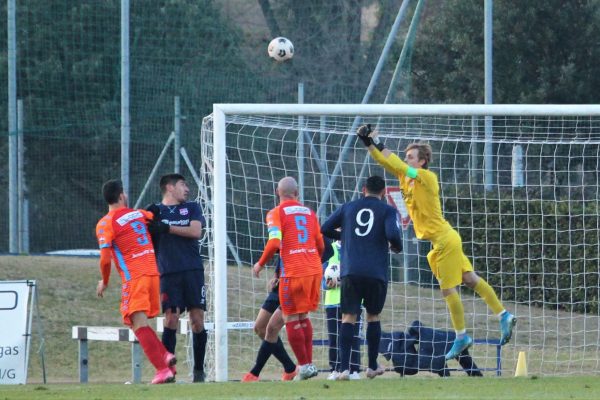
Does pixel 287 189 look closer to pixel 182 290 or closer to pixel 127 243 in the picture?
pixel 182 290

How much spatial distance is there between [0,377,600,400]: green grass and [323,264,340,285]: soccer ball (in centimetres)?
195

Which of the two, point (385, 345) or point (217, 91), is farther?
point (217, 91)

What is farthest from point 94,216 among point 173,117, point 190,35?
point 190,35

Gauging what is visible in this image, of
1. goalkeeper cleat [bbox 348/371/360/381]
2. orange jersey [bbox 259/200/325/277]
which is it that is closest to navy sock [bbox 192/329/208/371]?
orange jersey [bbox 259/200/325/277]

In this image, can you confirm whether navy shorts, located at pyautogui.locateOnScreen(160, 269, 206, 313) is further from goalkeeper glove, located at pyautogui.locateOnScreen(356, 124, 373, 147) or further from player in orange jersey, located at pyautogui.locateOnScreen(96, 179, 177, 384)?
goalkeeper glove, located at pyautogui.locateOnScreen(356, 124, 373, 147)

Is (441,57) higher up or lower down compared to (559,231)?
higher up

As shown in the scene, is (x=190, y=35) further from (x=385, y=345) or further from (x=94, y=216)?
(x=385, y=345)

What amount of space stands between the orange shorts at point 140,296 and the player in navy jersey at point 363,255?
1.66 metres

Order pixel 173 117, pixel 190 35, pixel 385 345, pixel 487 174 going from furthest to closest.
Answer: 1. pixel 190 35
2. pixel 173 117
3. pixel 487 174
4. pixel 385 345

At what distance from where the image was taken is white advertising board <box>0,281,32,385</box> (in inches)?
523

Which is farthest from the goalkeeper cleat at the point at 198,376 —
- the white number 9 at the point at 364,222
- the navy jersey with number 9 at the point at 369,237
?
the white number 9 at the point at 364,222

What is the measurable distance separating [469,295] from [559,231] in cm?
211

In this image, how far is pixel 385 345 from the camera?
519 inches

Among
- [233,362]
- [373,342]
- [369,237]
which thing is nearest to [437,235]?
[369,237]
